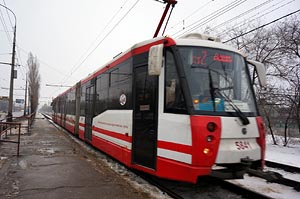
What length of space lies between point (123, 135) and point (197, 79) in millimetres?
2834

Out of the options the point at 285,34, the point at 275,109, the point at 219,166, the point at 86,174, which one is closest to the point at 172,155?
the point at 219,166

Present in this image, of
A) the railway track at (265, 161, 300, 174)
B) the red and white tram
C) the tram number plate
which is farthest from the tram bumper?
the railway track at (265, 161, 300, 174)

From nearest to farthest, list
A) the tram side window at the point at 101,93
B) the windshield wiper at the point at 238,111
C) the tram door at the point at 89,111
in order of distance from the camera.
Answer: the windshield wiper at the point at 238,111 < the tram side window at the point at 101,93 < the tram door at the point at 89,111

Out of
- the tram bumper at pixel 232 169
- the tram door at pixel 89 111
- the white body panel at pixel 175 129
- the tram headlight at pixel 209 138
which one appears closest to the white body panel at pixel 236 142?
the tram bumper at pixel 232 169

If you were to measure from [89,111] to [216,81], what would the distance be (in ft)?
24.6

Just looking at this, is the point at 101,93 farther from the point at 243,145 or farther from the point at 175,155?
the point at 243,145

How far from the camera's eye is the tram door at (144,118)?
20.7ft

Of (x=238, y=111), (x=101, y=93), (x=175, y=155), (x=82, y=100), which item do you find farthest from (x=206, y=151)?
(x=82, y=100)

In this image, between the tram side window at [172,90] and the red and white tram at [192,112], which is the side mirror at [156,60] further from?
the tram side window at [172,90]

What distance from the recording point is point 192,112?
18.0 ft

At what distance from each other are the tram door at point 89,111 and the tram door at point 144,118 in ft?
16.6

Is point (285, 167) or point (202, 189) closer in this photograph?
point (202, 189)

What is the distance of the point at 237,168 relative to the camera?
557 cm

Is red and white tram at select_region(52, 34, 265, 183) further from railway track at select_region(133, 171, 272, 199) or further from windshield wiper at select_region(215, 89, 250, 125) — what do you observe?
railway track at select_region(133, 171, 272, 199)
